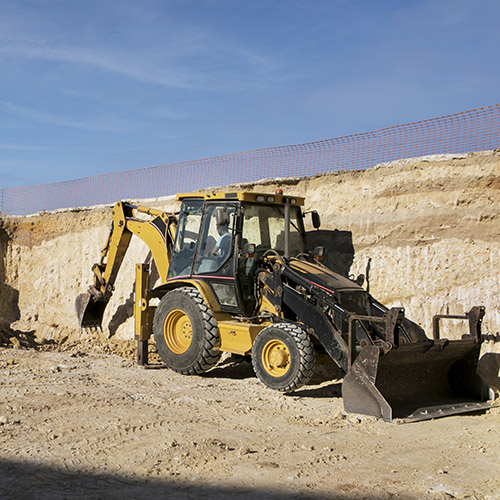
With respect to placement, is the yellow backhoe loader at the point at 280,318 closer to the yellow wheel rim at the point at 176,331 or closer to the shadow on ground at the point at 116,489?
the yellow wheel rim at the point at 176,331

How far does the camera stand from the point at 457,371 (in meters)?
8.45

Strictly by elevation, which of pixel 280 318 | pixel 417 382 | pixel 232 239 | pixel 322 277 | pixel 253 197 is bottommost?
pixel 417 382

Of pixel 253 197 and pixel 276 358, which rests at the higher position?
pixel 253 197

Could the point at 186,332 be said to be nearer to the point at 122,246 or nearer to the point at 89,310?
the point at 122,246

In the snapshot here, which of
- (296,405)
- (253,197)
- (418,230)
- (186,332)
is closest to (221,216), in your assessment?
(253,197)

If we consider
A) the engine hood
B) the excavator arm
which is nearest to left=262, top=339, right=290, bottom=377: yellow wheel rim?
→ the engine hood

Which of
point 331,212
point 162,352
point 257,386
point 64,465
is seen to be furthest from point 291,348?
point 331,212

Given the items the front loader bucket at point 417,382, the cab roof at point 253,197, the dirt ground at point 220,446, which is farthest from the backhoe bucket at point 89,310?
the front loader bucket at point 417,382

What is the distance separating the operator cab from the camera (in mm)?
9578

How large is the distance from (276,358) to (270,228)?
7.59 ft

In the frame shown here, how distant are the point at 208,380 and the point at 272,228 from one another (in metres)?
2.54

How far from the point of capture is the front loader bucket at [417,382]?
24.1ft

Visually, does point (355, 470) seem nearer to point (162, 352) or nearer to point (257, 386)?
point (257, 386)

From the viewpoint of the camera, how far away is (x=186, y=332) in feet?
33.0
